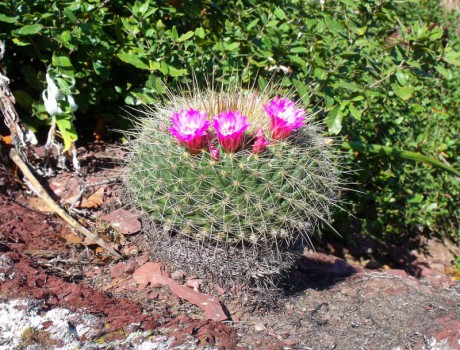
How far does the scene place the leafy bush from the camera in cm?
351

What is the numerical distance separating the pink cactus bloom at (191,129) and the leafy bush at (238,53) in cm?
56

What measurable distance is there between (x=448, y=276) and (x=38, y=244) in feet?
10.6

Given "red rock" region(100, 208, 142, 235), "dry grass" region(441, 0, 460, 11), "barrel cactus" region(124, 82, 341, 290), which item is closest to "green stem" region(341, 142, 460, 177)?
"barrel cactus" region(124, 82, 341, 290)

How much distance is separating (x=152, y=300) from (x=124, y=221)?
751 mm

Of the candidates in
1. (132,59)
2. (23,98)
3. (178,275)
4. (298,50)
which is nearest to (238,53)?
(298,50)

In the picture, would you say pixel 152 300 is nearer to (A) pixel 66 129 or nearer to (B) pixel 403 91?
(A) pixel 66 129

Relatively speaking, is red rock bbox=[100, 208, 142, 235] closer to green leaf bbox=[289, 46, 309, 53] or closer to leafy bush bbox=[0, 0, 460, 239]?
leafy bush bbox=[0, 0, 460, 239]

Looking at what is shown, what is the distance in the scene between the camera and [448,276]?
4852 mm

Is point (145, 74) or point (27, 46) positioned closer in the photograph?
point (27, 46)

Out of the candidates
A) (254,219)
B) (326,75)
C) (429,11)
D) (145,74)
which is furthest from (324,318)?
(429,11)

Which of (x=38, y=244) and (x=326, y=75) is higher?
(x=326, y=75)

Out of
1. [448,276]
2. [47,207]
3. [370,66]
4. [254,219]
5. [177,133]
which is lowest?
[448,276]

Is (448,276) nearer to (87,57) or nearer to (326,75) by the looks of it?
(326,75)

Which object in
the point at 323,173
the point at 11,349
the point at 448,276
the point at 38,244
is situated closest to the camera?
the point at 11,349
